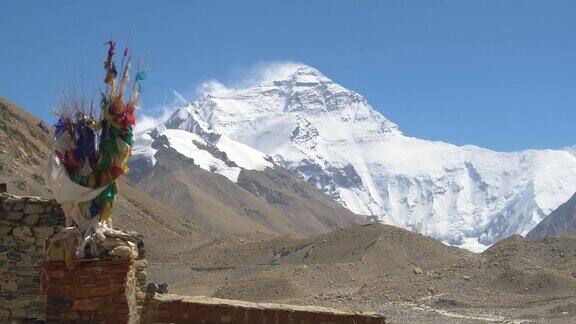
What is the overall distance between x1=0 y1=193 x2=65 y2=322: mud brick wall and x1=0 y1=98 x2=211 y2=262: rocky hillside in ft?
112

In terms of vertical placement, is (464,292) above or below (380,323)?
above

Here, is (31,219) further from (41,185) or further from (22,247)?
(41,185)

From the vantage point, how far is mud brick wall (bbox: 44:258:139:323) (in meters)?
6.03

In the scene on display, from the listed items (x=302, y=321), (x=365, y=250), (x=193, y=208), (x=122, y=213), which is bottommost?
(x=302, y=321)

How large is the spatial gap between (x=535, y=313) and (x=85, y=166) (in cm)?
2602

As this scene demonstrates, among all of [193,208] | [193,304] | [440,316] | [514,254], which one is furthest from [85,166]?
[193,208]

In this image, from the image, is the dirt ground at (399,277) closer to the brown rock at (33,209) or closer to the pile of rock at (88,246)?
the brown rock at (33,209)

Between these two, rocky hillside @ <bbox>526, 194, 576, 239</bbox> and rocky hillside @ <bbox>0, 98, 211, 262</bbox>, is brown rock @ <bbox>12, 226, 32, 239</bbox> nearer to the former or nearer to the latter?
rocky hillside @ <bbox>0, 98, 211, 262</bbox>

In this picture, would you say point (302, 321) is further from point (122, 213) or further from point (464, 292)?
point (122, 213)

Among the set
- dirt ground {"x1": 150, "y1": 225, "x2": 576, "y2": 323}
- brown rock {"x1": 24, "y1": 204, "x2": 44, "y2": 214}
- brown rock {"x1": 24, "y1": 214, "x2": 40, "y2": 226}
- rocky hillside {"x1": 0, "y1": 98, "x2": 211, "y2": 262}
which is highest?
rocky hillside {"x1": 0, "y1": 98, "x2": 211, "y2": 262}

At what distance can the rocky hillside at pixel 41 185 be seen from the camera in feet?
169

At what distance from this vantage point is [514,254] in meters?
41.4

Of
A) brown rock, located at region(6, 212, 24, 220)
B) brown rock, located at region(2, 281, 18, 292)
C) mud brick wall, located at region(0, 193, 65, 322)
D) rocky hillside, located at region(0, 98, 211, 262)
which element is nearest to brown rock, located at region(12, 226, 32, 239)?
mud brick wall, located at region(0, 193, 65, 322)

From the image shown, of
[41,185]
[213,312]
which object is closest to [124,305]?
[213,312]
